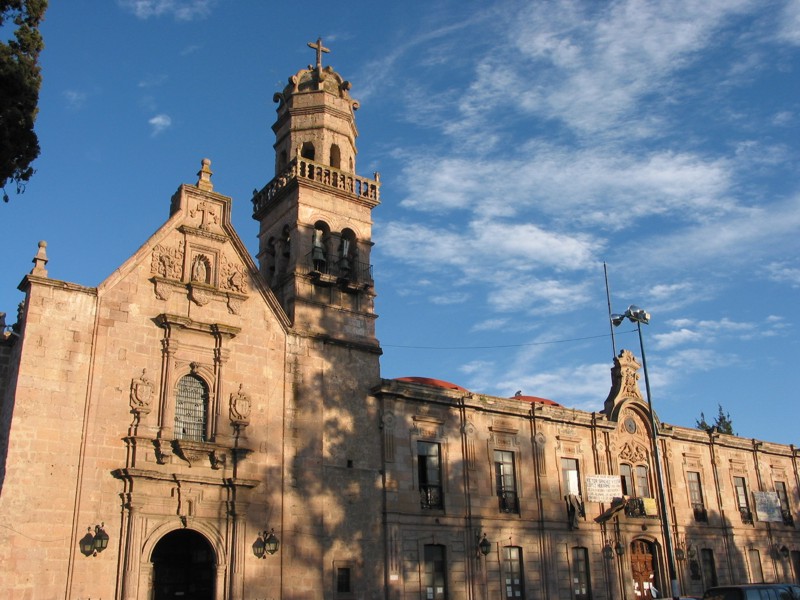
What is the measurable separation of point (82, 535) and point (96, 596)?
5.28 ft

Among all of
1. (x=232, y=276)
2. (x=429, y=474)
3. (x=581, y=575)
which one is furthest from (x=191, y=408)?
(x=581, y=575)

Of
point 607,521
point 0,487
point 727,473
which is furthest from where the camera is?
point 727,473

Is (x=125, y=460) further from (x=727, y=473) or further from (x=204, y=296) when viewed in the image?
(x=727, y=473)

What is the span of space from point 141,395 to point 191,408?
181 centimetres

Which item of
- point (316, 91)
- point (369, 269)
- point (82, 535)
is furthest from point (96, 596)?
point (316, 91)

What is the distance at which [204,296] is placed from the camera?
86.1 ft

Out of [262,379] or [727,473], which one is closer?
[262,379]

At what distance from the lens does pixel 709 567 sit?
37.6 metres

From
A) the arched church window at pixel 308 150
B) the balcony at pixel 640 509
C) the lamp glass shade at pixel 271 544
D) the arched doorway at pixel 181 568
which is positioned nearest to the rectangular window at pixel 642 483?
the balcony at pixel 640 509

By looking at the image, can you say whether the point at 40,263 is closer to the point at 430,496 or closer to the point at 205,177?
the point at 205,177

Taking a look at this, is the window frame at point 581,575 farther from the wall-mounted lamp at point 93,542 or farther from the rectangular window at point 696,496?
the wall-mounted lamp at point 93,542

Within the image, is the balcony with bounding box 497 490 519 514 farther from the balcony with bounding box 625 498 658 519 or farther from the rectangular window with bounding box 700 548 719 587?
the rectangular window with bounding box 700 548 719 587

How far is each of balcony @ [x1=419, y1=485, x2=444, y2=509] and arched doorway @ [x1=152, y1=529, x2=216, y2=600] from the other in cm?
778

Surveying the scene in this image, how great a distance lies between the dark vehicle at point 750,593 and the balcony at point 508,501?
28.2 feet
